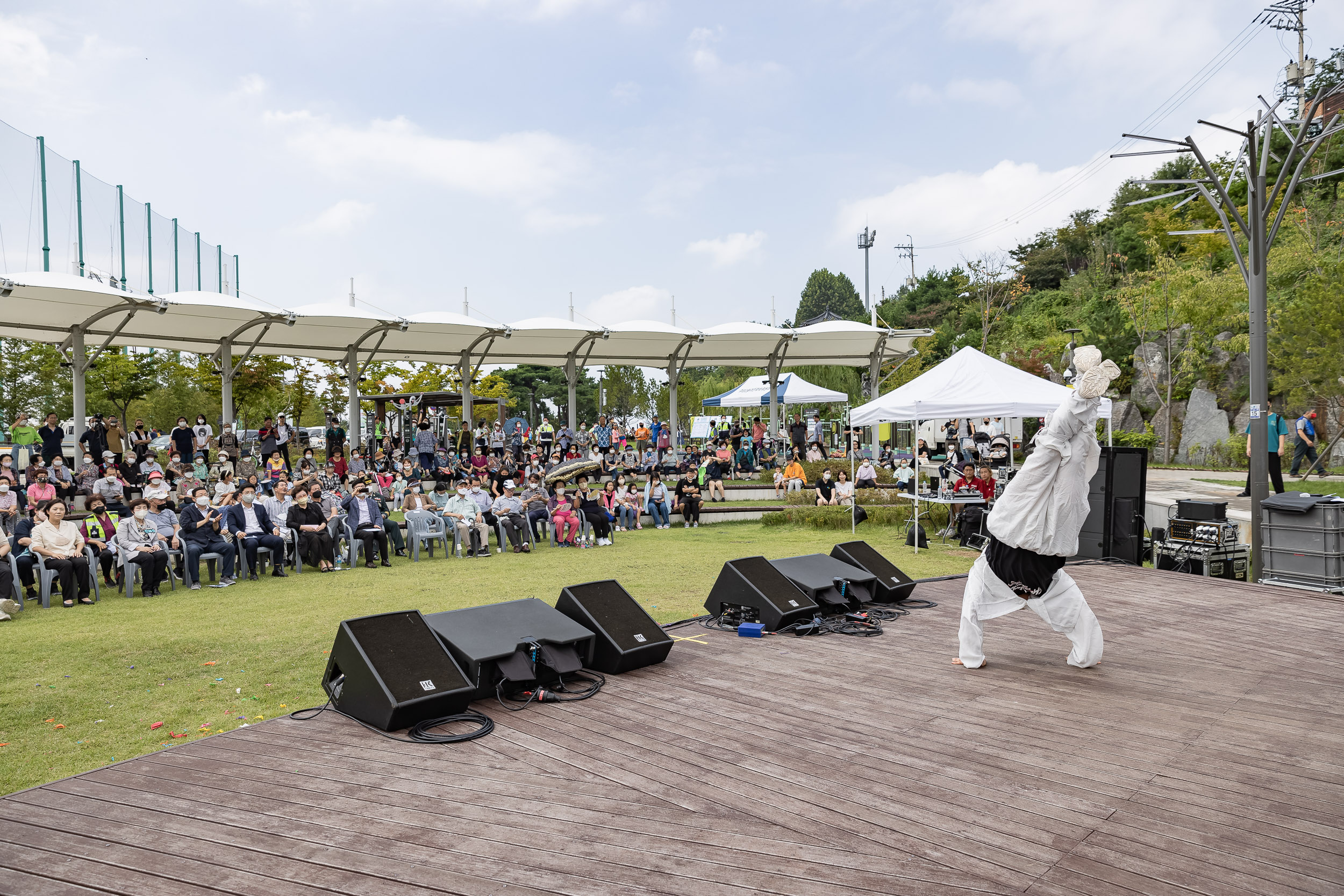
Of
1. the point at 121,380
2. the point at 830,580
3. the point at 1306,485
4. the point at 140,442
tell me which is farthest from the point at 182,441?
the point at 1306,485

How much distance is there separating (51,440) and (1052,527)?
45.4 ft

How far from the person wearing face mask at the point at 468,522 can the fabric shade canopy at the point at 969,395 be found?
531cm

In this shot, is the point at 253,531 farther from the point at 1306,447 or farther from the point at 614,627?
the point at 1306,447

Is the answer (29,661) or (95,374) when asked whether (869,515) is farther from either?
(95,374)

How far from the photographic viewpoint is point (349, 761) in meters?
3.38

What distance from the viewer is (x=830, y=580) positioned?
607 centimetres

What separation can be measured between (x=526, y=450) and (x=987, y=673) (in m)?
16.2

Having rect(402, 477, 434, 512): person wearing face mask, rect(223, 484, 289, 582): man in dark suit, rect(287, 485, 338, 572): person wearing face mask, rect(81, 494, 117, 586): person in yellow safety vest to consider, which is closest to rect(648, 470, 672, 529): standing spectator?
rect(402, 477, 434, 512): person wearing face mask

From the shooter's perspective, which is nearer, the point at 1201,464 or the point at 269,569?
the point at 269,569

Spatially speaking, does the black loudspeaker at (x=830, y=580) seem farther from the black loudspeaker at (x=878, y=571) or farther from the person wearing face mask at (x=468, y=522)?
the person wearing face mask at (x=468, y=522)

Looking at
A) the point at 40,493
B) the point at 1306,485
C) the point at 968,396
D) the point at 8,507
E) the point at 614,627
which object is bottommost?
the point at 614,627

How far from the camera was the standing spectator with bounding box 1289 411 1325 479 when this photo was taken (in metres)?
15.4

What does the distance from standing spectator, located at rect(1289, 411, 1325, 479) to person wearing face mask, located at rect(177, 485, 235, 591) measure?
17825 mm

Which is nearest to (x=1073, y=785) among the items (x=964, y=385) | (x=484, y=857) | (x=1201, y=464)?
(x=484, y=857)
